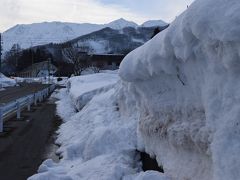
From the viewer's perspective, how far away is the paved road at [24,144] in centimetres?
903

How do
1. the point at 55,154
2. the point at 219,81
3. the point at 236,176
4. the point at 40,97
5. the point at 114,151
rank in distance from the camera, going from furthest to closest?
the point at 40,97 < the point at 55,154 < the point at 114,151 < the point at 219,81 < the point at 236,176

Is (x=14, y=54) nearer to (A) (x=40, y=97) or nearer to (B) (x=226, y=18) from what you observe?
(A) (x=40, y=97)

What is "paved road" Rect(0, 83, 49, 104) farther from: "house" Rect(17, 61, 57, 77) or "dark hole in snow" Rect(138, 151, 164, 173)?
"house" Rect(17, 61, 57, 77)

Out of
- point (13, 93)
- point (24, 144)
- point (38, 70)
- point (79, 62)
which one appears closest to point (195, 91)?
point (24, 144)

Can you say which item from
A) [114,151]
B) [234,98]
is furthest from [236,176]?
[114,151]

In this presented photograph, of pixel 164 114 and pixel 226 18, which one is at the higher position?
pixel 226 18

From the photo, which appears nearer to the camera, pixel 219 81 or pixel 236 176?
pixel 236 176

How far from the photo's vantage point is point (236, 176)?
145 inches

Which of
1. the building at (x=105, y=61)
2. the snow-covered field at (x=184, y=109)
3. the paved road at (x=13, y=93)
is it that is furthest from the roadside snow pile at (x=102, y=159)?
the building at (x=105, y=61)

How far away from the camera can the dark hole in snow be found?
672 cm

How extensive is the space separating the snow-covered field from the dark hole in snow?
0.12 m

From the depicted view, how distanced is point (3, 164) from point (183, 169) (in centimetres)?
540

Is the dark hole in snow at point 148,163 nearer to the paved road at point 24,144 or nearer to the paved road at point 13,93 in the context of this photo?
the paved road at point 24,144

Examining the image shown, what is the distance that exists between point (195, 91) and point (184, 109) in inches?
19.3
